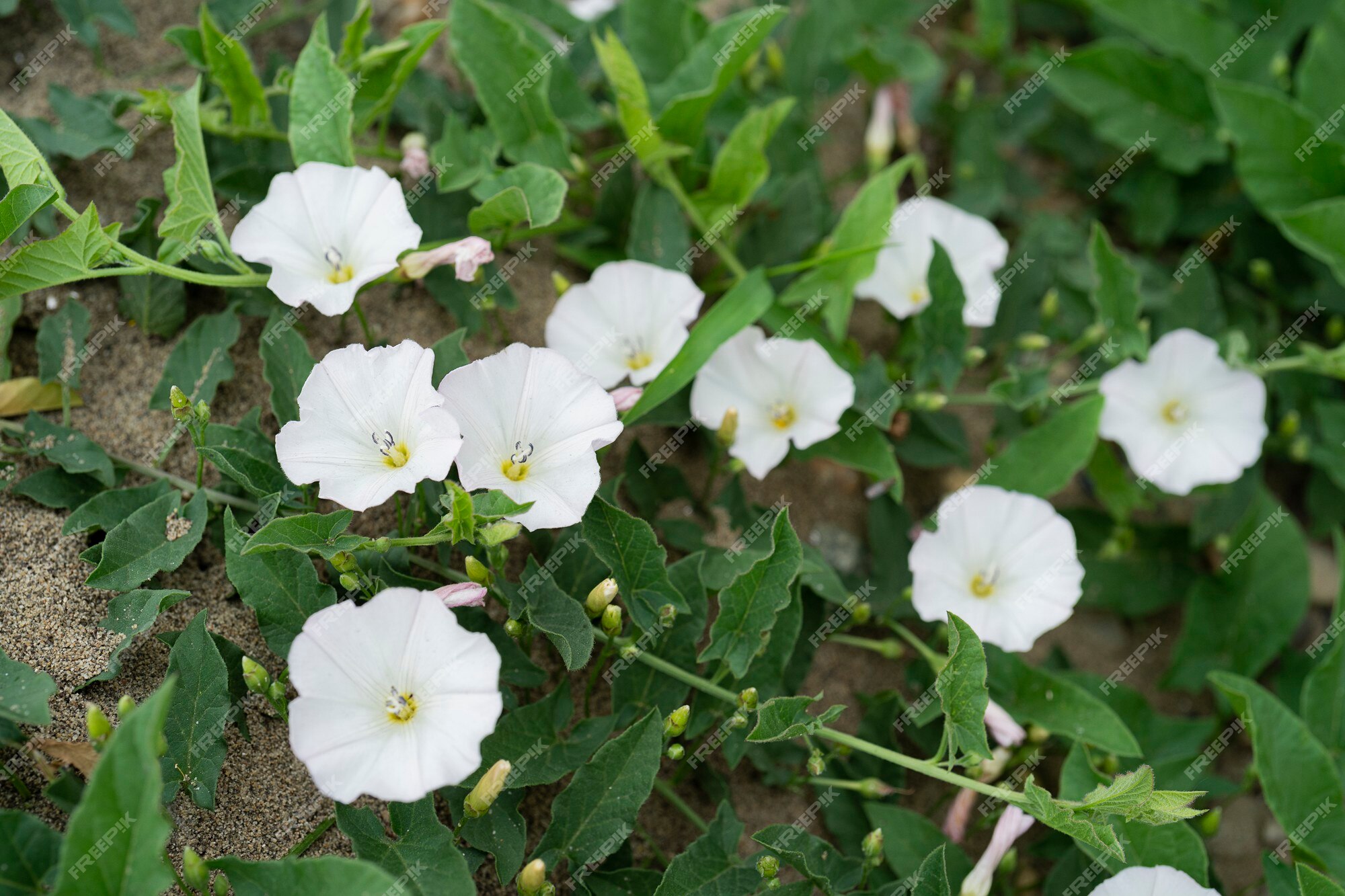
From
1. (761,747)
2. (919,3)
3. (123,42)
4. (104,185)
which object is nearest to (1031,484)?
(761,747)

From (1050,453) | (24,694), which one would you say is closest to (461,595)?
(24,694)

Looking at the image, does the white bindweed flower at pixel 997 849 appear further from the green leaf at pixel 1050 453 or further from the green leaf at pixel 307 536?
the green leaf at pixel 307 536

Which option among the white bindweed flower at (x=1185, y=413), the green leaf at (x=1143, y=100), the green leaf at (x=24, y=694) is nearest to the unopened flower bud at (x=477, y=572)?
the green leaf at (x=24, y=694)

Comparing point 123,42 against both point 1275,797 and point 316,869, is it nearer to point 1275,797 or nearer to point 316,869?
point 316,869

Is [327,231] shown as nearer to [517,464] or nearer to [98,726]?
[517,464]

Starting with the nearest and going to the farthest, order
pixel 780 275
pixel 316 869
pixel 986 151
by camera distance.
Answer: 1. pixel 316 869
2. pixel 780 275
3. pixel 986 151

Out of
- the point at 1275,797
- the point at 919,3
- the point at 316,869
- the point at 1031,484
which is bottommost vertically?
the point at 316,869
